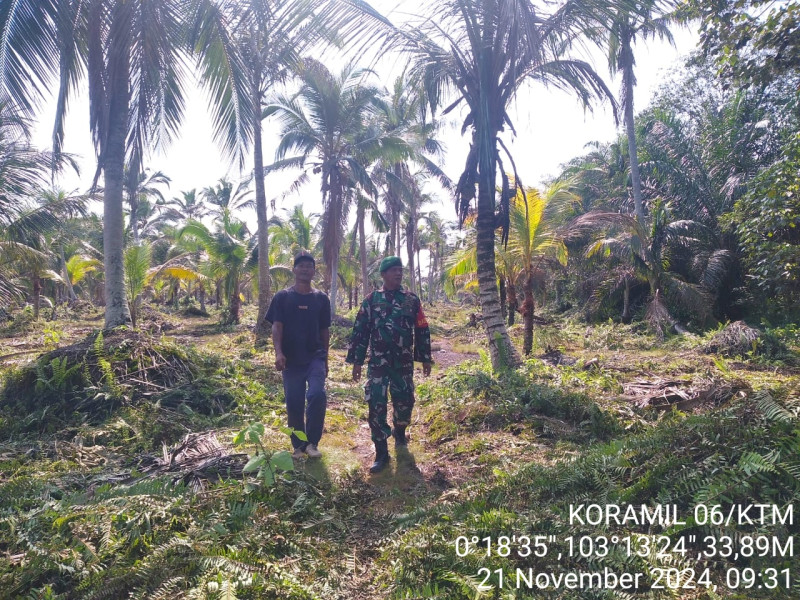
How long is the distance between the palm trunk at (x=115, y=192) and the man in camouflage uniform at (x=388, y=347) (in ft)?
16.2

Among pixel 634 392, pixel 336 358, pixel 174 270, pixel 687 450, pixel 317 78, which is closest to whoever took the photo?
pixel 687 450

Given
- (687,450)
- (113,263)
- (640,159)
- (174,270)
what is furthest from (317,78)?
(687,450)

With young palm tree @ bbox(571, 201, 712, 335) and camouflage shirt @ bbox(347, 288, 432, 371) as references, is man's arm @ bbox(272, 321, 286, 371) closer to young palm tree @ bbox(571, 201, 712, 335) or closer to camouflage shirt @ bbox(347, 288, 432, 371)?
camouflage shirt @ bbox(347, 288, 432, 371)

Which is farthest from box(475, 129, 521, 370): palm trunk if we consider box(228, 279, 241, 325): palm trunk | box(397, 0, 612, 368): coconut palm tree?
box(228, 279, 241, 325): palm trunk

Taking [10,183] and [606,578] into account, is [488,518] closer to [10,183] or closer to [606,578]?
[606,578]

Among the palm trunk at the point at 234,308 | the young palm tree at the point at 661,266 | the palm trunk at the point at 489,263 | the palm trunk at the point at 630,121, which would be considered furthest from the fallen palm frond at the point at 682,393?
the palm trunk at the point at 234,308

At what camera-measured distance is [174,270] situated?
16828mm

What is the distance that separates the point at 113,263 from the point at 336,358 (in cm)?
567

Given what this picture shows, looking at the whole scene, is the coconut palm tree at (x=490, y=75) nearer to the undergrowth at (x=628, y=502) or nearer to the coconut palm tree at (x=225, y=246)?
the undergrowth at (x=628, y=502)

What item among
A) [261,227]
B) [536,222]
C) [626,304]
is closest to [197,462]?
[536,222]

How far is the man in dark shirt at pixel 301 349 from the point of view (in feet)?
13.1

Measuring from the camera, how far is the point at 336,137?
711 inches

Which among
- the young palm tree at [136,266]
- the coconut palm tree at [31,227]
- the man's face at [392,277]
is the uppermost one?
the coconut palm tree at [31,227]

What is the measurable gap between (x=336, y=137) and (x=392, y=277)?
15.6 m
